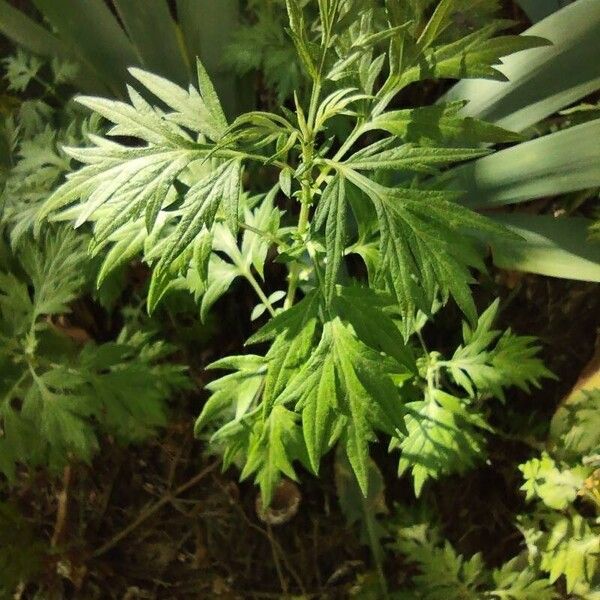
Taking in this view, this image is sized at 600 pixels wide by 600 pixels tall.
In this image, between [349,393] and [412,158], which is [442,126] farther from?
[349,393]

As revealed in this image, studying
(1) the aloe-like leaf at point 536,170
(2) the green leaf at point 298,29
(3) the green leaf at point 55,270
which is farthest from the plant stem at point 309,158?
(3) the green leaf at point 55,270

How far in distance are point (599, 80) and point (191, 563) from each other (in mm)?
964

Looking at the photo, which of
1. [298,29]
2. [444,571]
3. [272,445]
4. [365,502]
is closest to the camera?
[298,29]

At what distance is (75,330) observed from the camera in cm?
110

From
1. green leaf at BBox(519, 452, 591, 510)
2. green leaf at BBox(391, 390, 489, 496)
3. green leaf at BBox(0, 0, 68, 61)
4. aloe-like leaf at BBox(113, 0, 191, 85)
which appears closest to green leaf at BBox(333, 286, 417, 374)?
green leaf at BBox(391, 390, 489, 496)

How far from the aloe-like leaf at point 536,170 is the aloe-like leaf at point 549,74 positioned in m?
0.05

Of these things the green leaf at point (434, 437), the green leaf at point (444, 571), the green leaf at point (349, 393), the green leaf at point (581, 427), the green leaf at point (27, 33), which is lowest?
the green leaf at point (444, 571)

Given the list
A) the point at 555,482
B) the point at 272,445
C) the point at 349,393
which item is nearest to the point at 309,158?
the point at 349,393

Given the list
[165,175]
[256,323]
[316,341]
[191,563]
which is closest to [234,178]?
[165,175]

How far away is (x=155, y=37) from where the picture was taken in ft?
3.33

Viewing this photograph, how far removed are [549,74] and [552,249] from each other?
0.22m

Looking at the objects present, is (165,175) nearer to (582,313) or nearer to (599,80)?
(599,80)

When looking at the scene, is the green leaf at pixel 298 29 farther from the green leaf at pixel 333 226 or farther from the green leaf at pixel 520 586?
the green leaf at pixel 520 586

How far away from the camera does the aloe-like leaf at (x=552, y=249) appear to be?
83cm
